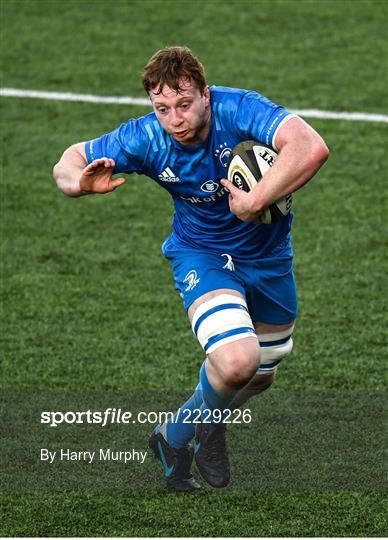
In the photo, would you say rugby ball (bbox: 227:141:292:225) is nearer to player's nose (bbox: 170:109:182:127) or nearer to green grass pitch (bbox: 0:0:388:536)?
player's nose (bbox: 170:109:182:127)

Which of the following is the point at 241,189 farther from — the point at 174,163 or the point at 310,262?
the point at 310,262

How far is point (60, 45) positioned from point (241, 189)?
331 inches

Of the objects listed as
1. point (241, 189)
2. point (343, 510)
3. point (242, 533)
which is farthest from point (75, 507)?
point (241, 189)

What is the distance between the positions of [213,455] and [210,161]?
1.47 m

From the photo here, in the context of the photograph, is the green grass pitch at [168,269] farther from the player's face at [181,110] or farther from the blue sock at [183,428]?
the player's face at [181,110]

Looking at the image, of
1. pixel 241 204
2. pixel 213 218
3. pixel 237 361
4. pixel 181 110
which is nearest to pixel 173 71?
pixel 181 110

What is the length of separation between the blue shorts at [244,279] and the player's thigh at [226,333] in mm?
94

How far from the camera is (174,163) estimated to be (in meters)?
6.40

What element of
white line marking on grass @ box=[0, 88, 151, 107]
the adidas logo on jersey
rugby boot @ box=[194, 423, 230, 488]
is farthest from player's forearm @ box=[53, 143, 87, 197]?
white line marking on grass @ box=[0, 88, 151, 107]

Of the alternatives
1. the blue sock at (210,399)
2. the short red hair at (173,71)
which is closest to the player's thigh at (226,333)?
the blue sock at (210,399)

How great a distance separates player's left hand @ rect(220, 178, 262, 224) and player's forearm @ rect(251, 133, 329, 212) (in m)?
0.03

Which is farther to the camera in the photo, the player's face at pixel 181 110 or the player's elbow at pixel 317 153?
the player's face at pixel 181 110

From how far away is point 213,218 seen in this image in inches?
259

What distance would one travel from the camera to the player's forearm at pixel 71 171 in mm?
6312
